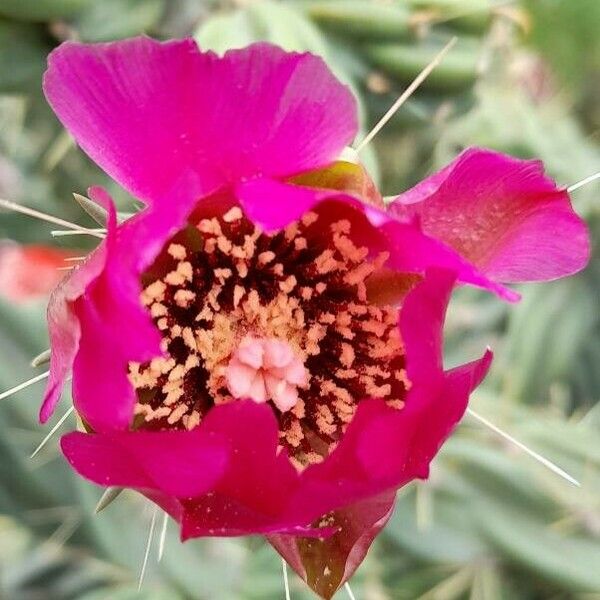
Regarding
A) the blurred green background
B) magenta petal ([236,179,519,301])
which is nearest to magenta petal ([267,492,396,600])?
magenta petal ([236,179,519,301])

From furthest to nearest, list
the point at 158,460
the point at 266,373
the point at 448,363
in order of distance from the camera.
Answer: the point at 448,363, the point at 266,373, the point at 158,460

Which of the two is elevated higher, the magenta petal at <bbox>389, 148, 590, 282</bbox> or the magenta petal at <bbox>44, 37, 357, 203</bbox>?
the magenta petal at <bbox>44, 37, 357, 203</bbox>

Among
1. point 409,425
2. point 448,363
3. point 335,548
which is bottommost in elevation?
point 448,363

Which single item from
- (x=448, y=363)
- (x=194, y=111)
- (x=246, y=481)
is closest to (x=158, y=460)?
(x=246, y=481)

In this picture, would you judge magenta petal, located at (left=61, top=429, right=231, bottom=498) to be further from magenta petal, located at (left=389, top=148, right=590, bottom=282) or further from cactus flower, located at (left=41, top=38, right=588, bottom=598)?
magenta petal, located at (left=389, top=148, right=590, bottom=282)

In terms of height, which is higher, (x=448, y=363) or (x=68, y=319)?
(x=68, y=319)

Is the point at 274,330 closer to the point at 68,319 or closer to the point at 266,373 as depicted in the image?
the point at 266,373

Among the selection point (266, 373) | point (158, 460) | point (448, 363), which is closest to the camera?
point (158, 460)
